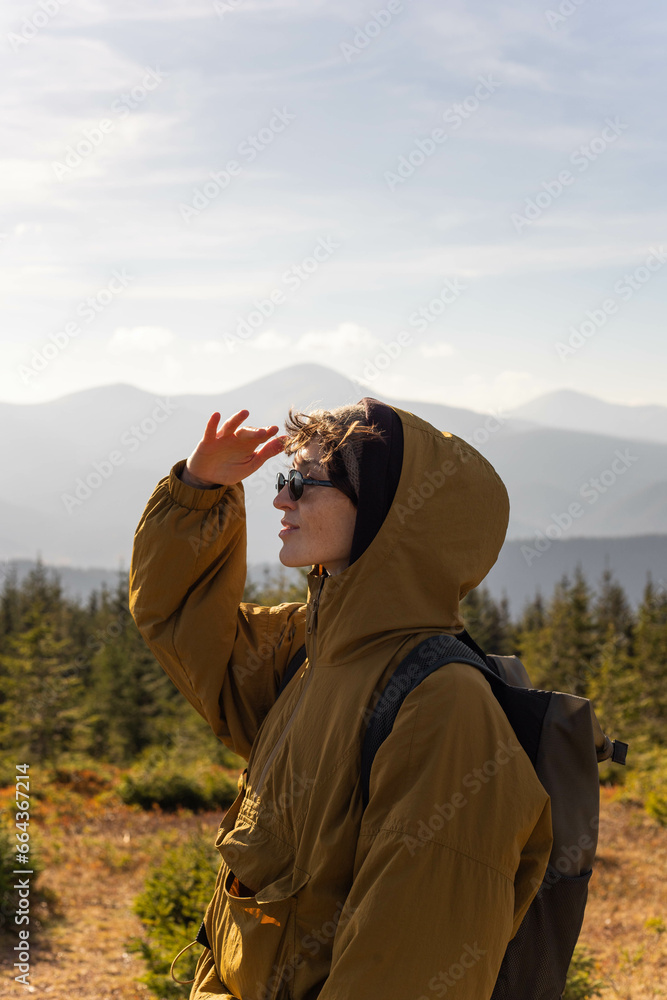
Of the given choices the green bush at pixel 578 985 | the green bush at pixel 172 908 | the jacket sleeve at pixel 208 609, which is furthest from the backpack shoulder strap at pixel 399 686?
the green bush at pixel 172 908

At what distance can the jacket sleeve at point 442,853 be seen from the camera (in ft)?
4.53

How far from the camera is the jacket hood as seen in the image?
170 cm

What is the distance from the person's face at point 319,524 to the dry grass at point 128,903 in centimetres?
479

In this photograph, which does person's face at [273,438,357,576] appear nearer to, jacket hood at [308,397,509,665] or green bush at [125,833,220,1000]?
jacket hood at [308,397,509,665]

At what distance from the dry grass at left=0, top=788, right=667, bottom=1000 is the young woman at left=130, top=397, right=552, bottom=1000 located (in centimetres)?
427

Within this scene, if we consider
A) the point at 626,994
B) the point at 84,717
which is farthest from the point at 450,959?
the point at 84,717

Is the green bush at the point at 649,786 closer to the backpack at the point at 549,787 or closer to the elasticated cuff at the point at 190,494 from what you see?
the backpack at the point at 549,787

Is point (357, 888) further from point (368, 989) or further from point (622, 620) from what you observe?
point (622, 620)

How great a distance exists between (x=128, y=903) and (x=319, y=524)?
7.02 meters

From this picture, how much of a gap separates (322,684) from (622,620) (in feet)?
146

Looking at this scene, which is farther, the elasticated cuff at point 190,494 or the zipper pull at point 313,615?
the elasticated cuff at point 190,494

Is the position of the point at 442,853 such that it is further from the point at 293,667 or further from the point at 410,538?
the point at 293,667

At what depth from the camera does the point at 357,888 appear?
1467mm

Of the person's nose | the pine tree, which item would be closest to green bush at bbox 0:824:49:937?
the person's nose
